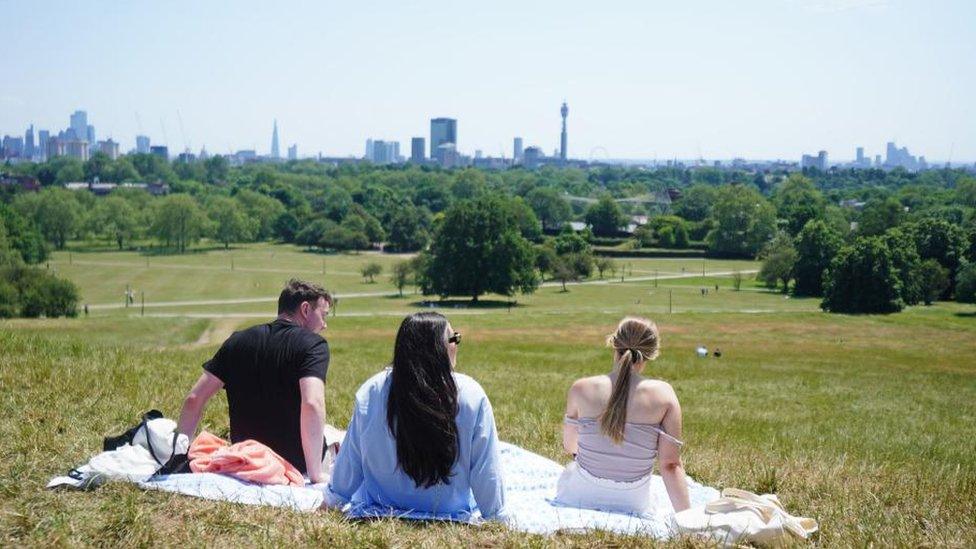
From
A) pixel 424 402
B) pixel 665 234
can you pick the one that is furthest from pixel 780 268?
pixel 424 402

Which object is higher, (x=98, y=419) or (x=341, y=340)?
(x=98, y=419)

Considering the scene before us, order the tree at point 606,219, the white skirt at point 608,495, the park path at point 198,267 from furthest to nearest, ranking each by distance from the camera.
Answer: the tree at point 606,219, the park path at point 198,267, the white skirt at point 608,495

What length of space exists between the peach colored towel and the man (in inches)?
8.5

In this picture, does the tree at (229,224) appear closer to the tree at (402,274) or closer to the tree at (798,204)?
the tree at (402,274)

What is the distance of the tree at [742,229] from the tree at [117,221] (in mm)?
76323

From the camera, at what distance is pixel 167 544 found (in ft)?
17.1

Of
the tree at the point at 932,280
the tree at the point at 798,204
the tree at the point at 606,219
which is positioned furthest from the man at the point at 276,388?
the tree at the point at 606,219

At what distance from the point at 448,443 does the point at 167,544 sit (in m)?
1.82

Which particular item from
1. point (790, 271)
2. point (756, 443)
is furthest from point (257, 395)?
point (790, 271)

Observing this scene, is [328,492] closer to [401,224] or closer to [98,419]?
[98,419]

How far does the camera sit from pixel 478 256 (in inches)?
2805

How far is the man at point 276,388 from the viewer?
701 cm

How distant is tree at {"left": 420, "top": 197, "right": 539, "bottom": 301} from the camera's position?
71.1 m

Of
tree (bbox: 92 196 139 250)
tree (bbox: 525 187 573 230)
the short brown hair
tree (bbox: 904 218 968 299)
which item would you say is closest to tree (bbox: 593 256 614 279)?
tree (bbox: 904 218 968 299)
